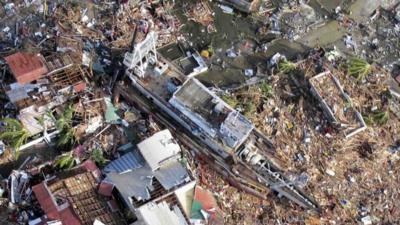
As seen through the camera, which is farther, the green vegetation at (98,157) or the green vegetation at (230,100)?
the green vegetation at (230,100)

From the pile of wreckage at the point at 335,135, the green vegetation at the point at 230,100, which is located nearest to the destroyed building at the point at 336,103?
the pile of wreckage at the point at 335,135

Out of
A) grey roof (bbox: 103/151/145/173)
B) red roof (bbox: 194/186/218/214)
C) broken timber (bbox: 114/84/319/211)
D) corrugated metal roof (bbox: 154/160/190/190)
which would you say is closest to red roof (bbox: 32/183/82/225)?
grey roof (bbox: 103/151/145/173)

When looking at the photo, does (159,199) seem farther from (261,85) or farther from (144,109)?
(261,85)

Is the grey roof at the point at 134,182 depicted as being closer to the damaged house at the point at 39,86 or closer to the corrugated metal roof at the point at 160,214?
the corrugated metal roof at the point at 160,214

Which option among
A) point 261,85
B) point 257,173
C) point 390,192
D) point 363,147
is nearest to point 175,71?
point 261,85

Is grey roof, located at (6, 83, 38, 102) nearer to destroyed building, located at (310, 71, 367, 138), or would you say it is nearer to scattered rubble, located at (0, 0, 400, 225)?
scattered rubble, located at (0, 0, 400, 225)

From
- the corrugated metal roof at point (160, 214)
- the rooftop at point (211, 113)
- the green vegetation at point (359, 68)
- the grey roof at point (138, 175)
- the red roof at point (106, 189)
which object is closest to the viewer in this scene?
the corrugated metal roof at point (160, 214)

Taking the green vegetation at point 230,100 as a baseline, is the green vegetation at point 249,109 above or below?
below
